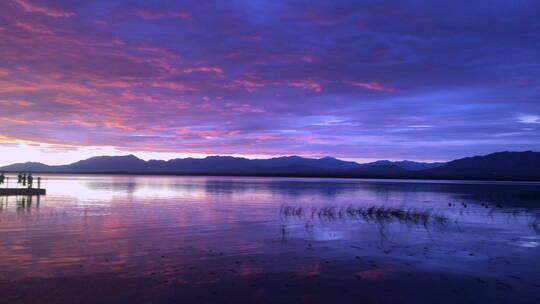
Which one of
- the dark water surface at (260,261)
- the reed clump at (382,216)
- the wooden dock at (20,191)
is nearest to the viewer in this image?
the dark water surface at (260,261)

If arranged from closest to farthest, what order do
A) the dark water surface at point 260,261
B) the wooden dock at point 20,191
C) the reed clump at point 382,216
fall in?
1. the dark water surface at point 260,261
2. the reed clump at point 382,216
3. the wooden dock at point 20,191

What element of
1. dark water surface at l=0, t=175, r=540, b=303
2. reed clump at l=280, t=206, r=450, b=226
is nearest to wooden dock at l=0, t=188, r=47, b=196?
dark water surface at l=0, t=175, r=540, b=303

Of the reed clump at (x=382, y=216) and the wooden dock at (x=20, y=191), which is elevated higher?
the wooden dock at (x=20, y=191)

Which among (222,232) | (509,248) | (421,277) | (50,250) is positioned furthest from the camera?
(222,232)

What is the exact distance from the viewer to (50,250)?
2048 cm

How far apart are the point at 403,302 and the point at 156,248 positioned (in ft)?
45.0

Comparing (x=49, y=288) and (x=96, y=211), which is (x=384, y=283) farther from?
(x=96, y=211)

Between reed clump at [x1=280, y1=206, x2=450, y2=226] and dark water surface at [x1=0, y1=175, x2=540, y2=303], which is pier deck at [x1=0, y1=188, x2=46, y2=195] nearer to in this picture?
dark water surface at [x1=0, y1=175, x2=540, y2=303]

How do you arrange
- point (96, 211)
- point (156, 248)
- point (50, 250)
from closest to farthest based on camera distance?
point (50, 250), point (156, 248), point (96, 211)

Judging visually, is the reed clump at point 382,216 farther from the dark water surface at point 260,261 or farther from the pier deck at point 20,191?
the pier deck at point 20,191

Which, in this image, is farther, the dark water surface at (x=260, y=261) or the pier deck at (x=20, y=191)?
the pier deck at (x=20, y=191)

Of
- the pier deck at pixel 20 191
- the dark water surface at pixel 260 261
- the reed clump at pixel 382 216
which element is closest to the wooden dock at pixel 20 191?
the pier deck at pixel 20 191

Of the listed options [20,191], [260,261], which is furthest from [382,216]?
[20,191]

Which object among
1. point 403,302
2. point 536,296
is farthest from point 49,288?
point 536,296
